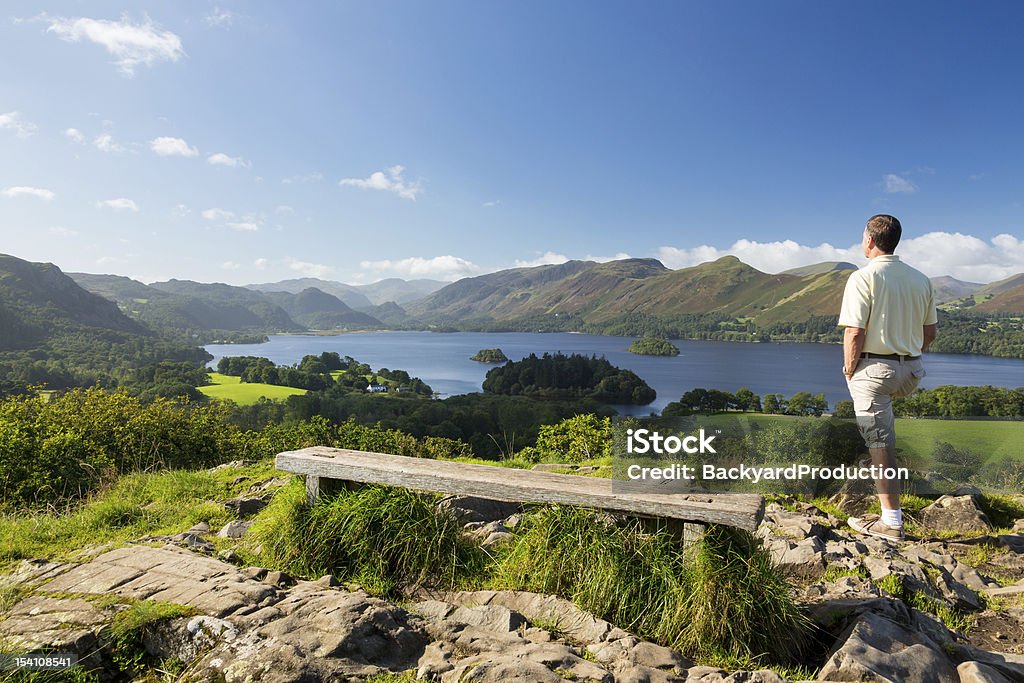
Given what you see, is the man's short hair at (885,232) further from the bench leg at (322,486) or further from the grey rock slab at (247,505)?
the grey rock slab at (247,505)

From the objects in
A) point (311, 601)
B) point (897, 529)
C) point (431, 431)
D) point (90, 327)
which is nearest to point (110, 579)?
point (311, 601)

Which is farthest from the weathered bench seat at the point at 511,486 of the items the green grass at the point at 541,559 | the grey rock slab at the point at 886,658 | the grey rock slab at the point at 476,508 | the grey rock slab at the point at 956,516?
the grey rock slab at the point at 956,516

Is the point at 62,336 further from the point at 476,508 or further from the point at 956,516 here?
the point at 956,516

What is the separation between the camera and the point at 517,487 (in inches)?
152

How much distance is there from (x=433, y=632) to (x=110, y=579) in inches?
95.2

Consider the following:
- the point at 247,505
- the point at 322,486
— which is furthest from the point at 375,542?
→ the point at 247,505

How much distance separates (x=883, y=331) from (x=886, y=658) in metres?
2.68

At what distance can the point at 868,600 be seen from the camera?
3.45 m

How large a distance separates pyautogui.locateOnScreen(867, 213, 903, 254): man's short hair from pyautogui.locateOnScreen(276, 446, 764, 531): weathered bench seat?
262 centimetres

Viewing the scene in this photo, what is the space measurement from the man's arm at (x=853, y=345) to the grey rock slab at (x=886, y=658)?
7.32 feet

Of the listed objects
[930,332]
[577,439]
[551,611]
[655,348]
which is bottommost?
[655,348]

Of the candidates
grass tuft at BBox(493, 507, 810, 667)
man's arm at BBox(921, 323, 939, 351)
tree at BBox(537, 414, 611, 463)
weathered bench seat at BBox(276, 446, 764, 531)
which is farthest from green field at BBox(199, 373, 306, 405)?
man's arm at BBox(921, 323, 939, 351)

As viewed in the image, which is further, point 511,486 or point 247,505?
point 247,505

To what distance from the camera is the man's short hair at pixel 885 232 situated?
14.7 ft
